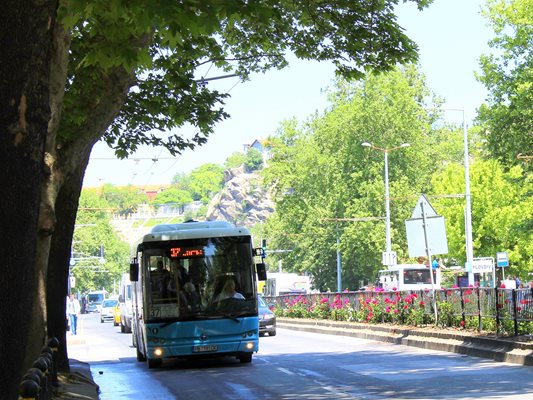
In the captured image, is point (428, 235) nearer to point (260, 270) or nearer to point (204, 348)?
point (260, 270)

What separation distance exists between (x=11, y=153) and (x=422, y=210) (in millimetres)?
21474

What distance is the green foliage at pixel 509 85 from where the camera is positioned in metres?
41.7

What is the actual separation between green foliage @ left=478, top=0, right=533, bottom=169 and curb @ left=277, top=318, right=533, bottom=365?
352 inches

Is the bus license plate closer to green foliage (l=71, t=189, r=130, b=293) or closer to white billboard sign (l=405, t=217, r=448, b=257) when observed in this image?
white billboard sign (l=405, t=217, r=448, b=257)

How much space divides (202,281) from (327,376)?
5.06 metres

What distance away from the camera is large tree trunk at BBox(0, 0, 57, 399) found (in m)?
7.24

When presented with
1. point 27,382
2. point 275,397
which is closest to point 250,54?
point 275,397

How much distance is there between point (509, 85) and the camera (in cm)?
4462

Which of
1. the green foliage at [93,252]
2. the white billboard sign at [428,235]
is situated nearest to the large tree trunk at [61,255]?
the white billboard sign at [428,235]

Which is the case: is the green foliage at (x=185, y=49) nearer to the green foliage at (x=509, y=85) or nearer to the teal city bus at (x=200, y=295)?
the teal city bus at (x=200, y=295)

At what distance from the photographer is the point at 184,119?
74.3ft

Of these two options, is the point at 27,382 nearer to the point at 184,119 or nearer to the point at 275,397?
the point at 275,397

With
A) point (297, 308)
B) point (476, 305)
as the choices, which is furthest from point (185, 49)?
point (297, 308)

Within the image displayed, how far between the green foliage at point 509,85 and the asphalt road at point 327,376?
44.9ft
